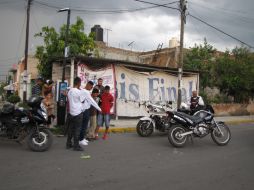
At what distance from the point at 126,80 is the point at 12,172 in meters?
10.7

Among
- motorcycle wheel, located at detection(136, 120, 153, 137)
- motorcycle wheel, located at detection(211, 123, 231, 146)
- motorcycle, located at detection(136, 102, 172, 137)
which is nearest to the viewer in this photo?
motorcycle wheel, located at detection(211, 123, 231, 146)

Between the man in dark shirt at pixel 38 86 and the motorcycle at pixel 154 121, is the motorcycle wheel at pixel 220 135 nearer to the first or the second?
the motorcycle at pixel 154 121

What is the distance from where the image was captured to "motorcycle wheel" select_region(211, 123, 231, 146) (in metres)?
9.72

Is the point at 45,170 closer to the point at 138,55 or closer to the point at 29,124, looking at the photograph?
the point at 29,124

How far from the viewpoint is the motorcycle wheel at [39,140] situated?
25.4 feet

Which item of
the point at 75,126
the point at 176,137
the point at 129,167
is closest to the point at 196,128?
the point at 176,137

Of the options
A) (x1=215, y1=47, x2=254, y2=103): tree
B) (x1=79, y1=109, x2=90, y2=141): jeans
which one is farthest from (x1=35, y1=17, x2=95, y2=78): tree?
(x1=79, y1=109, x2=90, y2=141): jeans

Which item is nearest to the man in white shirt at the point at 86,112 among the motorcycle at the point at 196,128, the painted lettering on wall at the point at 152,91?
the motorcycle at the point at 196,128

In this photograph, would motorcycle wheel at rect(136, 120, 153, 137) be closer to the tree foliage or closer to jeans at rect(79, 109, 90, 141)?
jeans at rect(79, 109, 90, 141)

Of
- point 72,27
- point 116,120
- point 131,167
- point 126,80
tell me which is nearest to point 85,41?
point 72,27

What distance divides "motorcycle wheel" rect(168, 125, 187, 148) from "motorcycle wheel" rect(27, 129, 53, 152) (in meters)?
3.29

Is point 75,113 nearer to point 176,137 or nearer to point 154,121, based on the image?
point 176,137

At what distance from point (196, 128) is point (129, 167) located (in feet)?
11.1

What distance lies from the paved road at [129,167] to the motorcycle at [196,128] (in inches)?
12.3
